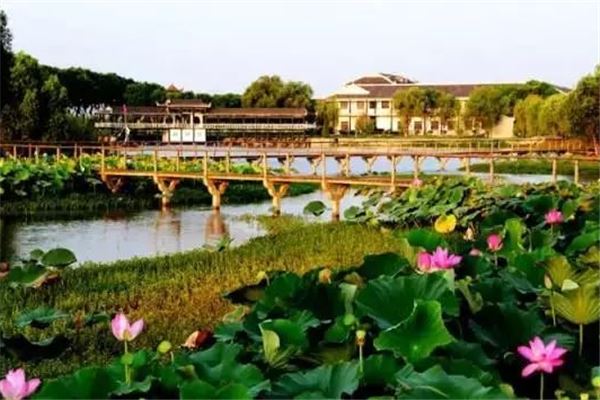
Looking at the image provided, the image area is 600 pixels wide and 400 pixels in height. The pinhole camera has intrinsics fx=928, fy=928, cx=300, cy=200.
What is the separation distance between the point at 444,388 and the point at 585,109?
2563 cm

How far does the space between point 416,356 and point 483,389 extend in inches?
9.8

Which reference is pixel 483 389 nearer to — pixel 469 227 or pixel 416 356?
pixel 416 356

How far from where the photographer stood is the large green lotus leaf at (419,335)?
5.25 feet

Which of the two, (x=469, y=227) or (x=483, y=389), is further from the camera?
(x=469, y=227)

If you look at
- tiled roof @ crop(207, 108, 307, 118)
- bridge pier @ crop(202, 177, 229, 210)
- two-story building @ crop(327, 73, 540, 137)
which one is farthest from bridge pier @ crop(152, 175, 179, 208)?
two-story building @ crop(327, 73, 540, 137)

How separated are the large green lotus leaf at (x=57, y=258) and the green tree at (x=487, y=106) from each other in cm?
3859

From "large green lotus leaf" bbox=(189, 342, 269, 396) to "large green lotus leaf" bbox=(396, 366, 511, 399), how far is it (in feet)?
0.80

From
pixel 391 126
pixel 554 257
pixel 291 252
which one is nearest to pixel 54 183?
pixel 291 252

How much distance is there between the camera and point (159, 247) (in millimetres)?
9891

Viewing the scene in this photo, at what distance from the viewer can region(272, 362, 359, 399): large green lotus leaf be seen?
1495mm

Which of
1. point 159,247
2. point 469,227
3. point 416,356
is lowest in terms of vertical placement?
point 159,247

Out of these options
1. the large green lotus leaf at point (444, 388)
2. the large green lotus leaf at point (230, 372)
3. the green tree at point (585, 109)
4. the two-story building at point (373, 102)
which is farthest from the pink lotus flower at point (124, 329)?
the two-story building at point (373, 102)

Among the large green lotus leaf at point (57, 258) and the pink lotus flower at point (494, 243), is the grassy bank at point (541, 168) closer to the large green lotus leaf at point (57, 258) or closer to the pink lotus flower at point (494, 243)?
the large green lotus leaf at point (57, 258)

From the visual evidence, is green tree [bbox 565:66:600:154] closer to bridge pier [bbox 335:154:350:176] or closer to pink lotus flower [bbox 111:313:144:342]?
bridge pier [bbox 335:154:350:176]
